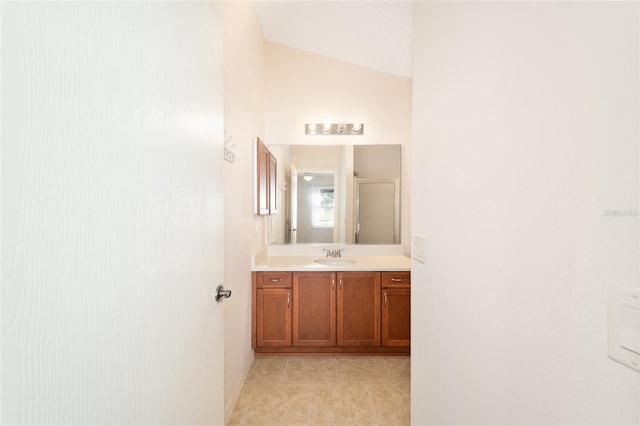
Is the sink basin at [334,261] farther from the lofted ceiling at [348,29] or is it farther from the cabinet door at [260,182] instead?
the lofted ceiling at [348,29]

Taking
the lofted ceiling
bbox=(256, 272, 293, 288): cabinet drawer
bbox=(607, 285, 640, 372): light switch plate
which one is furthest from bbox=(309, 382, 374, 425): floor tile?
the lofted ceiling

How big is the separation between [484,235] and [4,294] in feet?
3.32

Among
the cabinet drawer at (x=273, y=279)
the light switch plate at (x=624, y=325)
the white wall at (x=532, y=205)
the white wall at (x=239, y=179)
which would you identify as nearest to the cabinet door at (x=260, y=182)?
the white wall at (x=239, y=179)

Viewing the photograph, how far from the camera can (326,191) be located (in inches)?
123

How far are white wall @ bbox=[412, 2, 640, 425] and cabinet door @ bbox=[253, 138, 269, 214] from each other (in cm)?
165

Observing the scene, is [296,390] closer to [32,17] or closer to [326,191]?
[326,191]

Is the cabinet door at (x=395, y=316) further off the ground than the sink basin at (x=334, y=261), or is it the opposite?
the sink basin at (x=334, y=261)

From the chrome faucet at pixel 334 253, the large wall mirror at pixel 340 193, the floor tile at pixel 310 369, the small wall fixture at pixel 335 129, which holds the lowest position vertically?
the floor tile at pixel 310 369

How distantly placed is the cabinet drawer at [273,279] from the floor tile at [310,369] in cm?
65

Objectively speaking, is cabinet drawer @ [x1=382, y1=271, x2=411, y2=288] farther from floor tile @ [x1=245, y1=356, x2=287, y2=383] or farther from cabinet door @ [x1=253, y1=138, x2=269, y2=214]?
cabinet door @ [x1=253, y1=138, x2=269, y2=214]

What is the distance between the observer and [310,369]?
239 centimetres

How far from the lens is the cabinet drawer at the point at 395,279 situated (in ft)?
8.46

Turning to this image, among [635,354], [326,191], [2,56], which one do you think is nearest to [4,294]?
[2,56]

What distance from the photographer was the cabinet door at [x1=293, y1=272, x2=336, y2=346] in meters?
2.56
